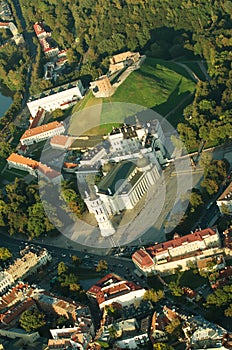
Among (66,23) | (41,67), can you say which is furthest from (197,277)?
(66,23)

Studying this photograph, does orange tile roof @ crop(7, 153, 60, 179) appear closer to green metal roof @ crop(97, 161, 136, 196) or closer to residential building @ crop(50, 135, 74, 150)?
residential building @ crop(50, 135, 74, 150)

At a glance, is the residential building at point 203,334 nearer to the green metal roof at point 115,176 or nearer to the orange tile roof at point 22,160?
the green metal roof at point 115,176

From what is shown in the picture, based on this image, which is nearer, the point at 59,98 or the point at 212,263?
the point at 212,263

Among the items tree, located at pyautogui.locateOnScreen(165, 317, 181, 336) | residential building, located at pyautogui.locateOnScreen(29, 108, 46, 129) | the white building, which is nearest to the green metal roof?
tree, located at pyautogui.locateOnScreen(165, 317, 181, 336)

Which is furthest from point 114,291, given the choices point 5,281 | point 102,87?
point 102,87

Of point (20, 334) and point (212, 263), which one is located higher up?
point (20, 334)

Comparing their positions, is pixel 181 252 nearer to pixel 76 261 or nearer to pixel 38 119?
pixel 76 261
